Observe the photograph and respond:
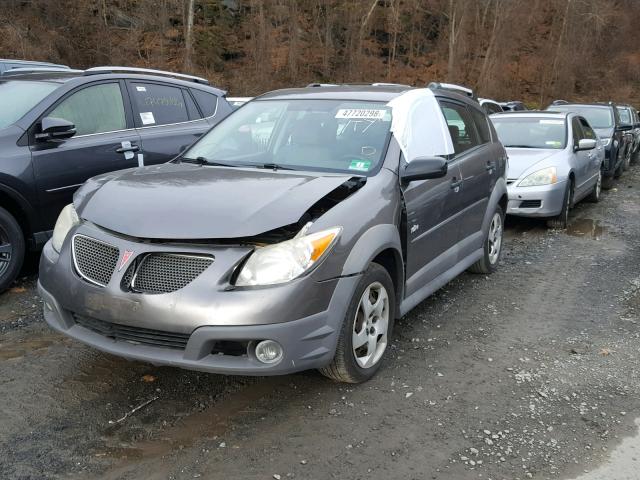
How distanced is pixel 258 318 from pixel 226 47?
3333cm

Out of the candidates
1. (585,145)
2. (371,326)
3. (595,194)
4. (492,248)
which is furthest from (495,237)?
(595,194)

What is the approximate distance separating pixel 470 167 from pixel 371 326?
203cm

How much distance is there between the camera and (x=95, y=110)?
5562 mm

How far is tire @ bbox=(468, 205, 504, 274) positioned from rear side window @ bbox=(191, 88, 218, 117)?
3.33 m

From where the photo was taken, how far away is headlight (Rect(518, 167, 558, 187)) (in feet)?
25.4

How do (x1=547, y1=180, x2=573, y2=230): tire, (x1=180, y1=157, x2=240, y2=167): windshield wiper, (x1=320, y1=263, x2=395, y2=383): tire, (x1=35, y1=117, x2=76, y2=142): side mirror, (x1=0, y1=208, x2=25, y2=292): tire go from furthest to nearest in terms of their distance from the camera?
(x1=547, y1=180, x2=573, y2=230): tire → (x1=35, y1=117, x2=76, y2=142): side mirror → (x1=0, y1=208, x2=25, y2=292): tire → (x1=180, y1=157, x2=240, y2=167): windshield wiper → (x1=320, y1=263, x2=395, y2=383): tire

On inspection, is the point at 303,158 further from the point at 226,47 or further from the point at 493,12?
the point at 493,12

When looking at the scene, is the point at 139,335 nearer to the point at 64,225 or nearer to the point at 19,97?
the point at 64,225

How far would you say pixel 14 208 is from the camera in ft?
16.1

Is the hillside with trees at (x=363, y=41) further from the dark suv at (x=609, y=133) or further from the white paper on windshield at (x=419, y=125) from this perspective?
the white paper on windshield at (x=419, y=125)

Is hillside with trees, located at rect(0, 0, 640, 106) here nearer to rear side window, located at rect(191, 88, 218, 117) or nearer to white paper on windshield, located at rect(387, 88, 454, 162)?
rear side window, located at rect(191, 88, 218, 117)

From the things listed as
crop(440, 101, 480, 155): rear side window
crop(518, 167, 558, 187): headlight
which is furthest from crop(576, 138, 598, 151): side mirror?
crop(440, 101, 480, 155): rear side window

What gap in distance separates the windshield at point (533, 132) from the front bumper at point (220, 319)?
6446 mm

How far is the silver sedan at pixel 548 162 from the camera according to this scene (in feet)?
25.4
